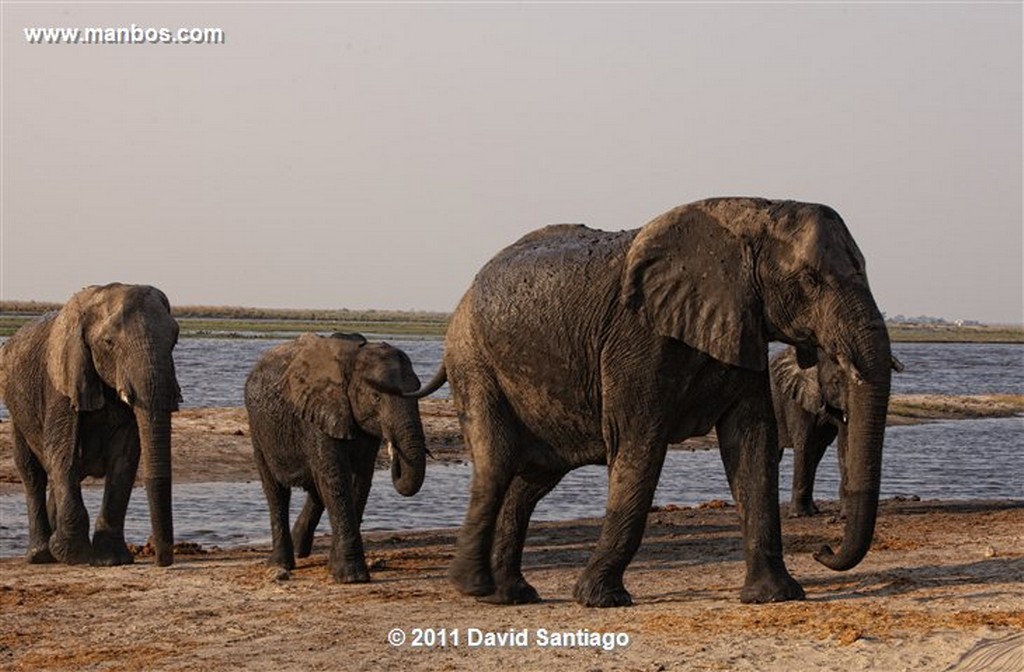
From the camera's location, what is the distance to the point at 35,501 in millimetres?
18375

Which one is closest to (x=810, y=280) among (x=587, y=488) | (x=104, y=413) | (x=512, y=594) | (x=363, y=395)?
(x=512, y=594)

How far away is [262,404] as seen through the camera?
1716cm

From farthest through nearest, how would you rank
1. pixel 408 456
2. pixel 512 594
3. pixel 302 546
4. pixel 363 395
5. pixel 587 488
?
pixel 587 488 → pixel 302 546 → pixel 363 395 → pixel 408 456 → pixel 512 594

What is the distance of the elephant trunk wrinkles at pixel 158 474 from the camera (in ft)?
54.0

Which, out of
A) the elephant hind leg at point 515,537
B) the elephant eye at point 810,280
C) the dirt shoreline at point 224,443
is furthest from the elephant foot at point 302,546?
the dirt shoreline at point 224,443

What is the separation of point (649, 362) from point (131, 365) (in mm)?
6281

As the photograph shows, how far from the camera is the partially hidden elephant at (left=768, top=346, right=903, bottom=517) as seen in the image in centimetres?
2069

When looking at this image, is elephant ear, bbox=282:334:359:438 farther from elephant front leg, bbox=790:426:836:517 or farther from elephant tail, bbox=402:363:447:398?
elephant front leg, bbox=790:426:836:517

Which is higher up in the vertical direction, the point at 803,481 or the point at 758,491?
the point at 758,491

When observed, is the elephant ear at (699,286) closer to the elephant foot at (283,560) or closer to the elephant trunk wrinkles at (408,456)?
the elephant trunk wrinkles at (408,456)

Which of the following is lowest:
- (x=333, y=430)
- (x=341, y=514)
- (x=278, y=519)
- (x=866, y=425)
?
(x=278, y=519)

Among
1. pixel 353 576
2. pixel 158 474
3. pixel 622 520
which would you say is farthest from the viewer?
pixel 158 474

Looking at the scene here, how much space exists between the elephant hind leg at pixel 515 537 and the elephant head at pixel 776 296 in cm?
208

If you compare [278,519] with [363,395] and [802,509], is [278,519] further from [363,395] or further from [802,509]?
[802,509]
